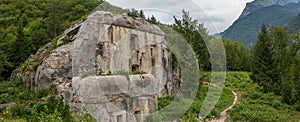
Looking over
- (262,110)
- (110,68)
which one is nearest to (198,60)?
(262,110)

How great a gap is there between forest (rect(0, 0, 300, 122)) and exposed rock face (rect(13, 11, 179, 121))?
3.44ft

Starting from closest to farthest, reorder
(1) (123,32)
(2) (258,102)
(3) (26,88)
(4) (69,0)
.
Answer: (3) (26,88)
(1) (123,32)
(2) (258,102)
(4) (69,0)

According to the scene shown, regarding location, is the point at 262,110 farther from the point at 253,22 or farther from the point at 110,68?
the point at 253,22

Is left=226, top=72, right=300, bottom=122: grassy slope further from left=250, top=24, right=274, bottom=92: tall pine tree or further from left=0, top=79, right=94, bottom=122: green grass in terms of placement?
left=0, top=79, right=94, bottom=122: green grass

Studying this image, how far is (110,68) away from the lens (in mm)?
18281

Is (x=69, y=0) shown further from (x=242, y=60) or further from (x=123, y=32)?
(x=242, y=60)

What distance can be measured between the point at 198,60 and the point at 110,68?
11782 mm

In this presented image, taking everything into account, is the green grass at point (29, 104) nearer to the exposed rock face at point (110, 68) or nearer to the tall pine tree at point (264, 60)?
the exposed rock face at point (110, 68)

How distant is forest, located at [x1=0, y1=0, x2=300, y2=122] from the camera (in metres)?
18.2

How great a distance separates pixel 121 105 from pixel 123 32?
11.0 m

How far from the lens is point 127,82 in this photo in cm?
1070

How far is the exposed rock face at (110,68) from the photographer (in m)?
10.0

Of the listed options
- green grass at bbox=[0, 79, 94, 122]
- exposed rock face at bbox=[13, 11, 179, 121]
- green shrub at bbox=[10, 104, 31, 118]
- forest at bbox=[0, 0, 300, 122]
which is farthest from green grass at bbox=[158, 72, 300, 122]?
green shrub at bbox=[10, 104, 31, 118]

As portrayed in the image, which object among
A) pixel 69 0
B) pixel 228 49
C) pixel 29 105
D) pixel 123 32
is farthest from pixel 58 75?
pixel 228 49
